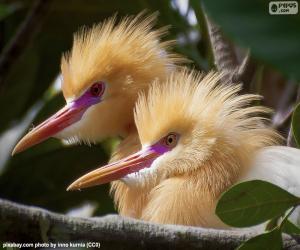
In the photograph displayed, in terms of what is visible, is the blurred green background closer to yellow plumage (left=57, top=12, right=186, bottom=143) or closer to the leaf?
yellow plumage (left=57, top=12, right=186, bottom=143)

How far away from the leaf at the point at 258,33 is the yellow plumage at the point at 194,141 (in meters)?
0.79

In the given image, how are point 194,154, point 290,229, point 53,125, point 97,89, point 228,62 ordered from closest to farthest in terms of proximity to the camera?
point 290,229 < point 194,154 < point 228,62 < point 53,125 < point 97,89

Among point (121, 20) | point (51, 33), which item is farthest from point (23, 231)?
point (51, 33)

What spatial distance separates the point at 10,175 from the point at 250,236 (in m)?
1.15

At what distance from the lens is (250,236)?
1.03m

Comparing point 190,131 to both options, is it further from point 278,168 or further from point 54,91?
point 54,91

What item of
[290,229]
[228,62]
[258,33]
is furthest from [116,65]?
[258,33]

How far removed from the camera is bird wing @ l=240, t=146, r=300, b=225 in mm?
1547

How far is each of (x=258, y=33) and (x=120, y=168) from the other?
3.25ft

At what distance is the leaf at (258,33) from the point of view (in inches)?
30.0

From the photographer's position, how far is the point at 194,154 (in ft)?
5.59

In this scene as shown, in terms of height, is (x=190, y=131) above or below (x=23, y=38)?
below

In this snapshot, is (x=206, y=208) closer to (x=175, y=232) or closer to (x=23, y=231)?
(x=175, y=232)

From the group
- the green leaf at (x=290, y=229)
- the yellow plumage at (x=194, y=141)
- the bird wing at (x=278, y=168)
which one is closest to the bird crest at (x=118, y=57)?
the yellow plumage at (x=194, y=141)
